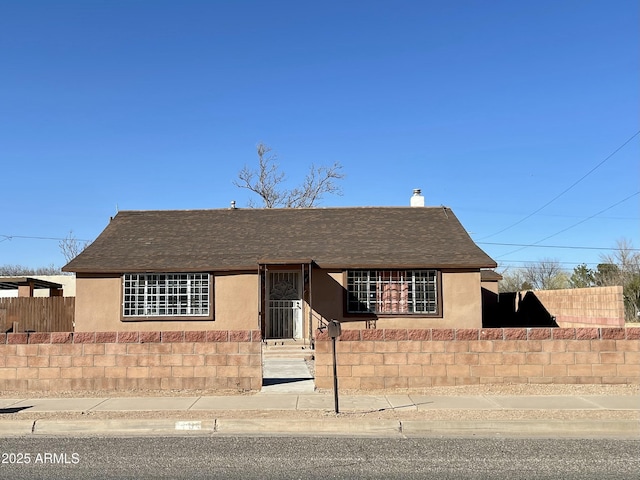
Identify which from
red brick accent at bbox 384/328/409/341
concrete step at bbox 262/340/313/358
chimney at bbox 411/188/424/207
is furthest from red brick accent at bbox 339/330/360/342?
chimney at bbox 411/188/424/207

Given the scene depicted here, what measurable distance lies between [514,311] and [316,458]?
2380 centimetres

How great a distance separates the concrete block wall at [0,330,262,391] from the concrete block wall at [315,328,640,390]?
5.08ft

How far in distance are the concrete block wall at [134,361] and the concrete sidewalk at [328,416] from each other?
0.79 meters

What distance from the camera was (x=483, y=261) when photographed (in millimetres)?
18594

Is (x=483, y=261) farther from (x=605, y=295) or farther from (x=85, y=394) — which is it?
(x=85, y=394)

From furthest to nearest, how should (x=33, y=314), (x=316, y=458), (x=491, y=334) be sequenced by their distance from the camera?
(x=33, y=314), (x=491, y=334), (x=316, y=458)

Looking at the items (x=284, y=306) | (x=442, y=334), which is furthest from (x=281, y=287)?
(x=442, y=334)

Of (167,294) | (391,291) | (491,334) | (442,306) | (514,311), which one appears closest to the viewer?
(491,334)

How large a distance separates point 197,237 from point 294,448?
14127mm

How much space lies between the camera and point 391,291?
62.6 feet

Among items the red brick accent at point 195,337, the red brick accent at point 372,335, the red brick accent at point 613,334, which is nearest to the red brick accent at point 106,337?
the red brick accent at point 195,337

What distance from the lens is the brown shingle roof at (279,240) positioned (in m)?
19.0

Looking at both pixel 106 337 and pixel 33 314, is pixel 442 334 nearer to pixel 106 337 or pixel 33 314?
pixel 106 337

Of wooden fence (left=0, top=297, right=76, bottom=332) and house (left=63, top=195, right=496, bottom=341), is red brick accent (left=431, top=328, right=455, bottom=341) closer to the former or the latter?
house (left=63, top=195, right=496, bottom=341)
